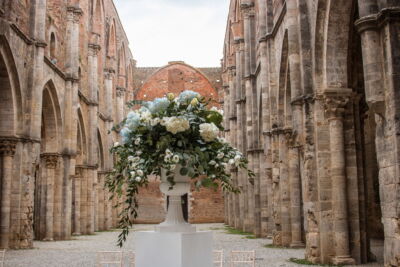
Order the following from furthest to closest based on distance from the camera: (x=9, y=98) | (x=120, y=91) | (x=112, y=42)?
1. (x=120, y=91)
2. (x=112, y=42)
3. (x=9, y=98)

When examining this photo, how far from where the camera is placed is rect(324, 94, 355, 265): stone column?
422 inches

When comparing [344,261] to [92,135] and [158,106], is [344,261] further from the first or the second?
[92,135]

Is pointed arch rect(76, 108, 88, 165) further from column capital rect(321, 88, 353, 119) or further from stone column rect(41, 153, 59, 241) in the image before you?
column capital rect(321, 88, 353, 119)

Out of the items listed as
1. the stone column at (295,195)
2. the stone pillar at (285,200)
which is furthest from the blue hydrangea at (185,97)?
the stone pillar at (285,200)

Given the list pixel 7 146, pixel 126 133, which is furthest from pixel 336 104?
pixel 7 146

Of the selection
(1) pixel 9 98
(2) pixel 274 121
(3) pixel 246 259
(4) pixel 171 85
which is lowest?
(3) pixel 246 259

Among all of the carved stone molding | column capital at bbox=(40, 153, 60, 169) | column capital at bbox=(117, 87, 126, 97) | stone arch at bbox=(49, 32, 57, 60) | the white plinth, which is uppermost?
column capital at bbox=(117, 87, 126, 97)

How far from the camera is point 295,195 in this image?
1459 centimetres

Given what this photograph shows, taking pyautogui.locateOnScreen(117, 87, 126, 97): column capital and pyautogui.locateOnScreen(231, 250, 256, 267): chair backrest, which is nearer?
pyautogui.locateOnScreen(231, 250, 256, 267): chair backrest

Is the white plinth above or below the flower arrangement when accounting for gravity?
below

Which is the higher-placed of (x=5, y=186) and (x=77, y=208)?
(x=5, y=186)

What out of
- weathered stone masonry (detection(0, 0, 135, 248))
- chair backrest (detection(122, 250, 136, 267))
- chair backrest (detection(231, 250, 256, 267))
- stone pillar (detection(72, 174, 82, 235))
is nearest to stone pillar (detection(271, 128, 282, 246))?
chair backrest (detection(231, 250, 256, 267))

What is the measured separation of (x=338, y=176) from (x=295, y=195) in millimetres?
3780

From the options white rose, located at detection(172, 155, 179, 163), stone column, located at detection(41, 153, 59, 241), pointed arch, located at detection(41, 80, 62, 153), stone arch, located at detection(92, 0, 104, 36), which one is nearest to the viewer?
white rose, located at detection(172, 155, 179, 163)
